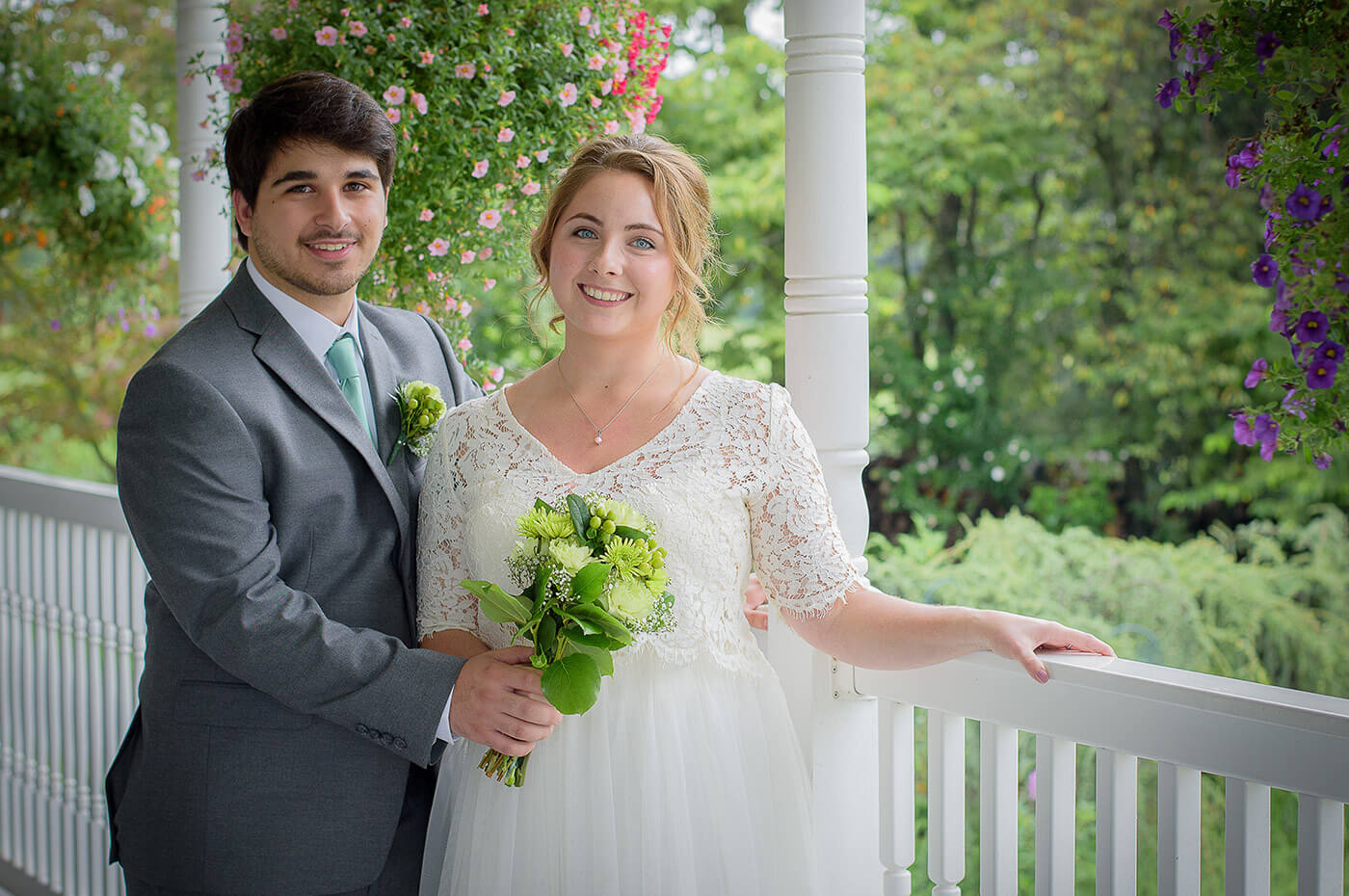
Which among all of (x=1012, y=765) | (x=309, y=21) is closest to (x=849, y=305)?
(x=1012, y=765)

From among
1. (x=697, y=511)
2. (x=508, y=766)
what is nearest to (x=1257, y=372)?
(x=697, y=511)

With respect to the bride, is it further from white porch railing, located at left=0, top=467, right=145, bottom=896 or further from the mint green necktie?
white porch railing, located at left=0, top=467, right=145, bottom=896

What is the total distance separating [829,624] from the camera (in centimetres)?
181

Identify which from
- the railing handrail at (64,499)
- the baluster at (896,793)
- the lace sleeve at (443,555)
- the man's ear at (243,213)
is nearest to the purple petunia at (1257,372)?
the baluster at (896,793)

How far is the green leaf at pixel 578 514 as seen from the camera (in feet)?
5.20

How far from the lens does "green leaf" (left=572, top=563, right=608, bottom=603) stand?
1.52m

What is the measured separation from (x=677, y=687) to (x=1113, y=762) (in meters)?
0.63

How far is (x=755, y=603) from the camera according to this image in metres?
2.10

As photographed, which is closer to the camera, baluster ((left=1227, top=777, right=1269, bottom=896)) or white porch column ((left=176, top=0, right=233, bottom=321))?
baluster ((left=1227, top=777, right=1269, bottom=896))

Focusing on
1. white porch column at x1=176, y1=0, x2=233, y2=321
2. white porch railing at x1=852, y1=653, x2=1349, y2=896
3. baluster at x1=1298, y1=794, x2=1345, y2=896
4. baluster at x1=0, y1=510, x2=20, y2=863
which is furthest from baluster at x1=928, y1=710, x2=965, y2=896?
baluster at x1=0, y1=510, x2=20, y2=863

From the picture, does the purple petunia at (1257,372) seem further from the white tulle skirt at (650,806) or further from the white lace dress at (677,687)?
the white tulle skirt at (650,806)

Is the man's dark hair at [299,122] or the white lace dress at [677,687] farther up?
the man's dark hair at [299,122]

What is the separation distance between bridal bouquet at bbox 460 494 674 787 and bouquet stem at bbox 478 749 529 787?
21cm

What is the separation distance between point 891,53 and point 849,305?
585 cm
